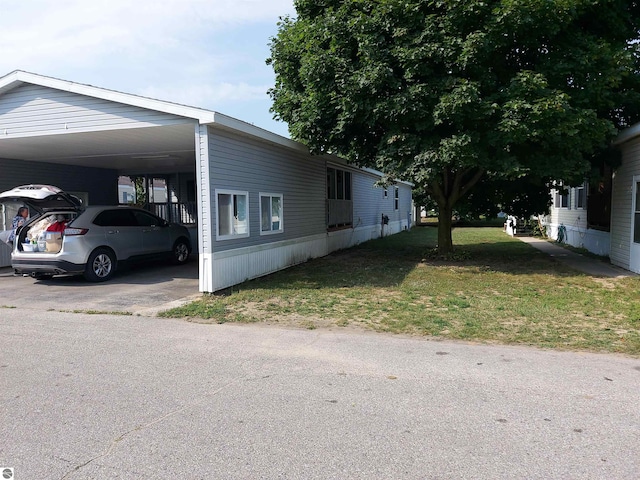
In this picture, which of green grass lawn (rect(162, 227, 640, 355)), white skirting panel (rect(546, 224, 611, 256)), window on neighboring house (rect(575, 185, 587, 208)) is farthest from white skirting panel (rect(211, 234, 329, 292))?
window on neighboring house (rect(575, 185, 587, 208))

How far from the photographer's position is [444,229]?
1432cm

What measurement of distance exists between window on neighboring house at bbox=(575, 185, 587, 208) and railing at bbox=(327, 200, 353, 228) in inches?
332

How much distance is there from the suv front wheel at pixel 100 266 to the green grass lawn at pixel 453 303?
3.27m

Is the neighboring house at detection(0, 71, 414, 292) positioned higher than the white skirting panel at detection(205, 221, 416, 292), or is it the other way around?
the neighboring house at detection(0, 71, 414, 292)

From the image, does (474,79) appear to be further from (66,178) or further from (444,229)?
(66,178)

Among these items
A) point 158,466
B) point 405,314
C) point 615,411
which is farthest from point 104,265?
point 615,411

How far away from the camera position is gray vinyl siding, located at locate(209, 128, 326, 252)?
8969 mm

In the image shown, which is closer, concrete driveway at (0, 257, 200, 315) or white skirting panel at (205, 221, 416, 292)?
concrete driveway at (0, 257, 200, 315)

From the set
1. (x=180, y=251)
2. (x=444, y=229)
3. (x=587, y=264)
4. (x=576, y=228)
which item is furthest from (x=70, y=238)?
(x=576, y=228)

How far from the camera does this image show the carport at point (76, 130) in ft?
28.4

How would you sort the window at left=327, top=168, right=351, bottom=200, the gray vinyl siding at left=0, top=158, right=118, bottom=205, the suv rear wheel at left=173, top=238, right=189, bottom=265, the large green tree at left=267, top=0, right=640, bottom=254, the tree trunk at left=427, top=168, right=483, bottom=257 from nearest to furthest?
1. the large green tree at left=267, top=0, right=640, bottom=254
2. the suv rear wheel at left=173, top=238, right=189, bottom=265
3. the gray vinyl siding at left=0, top=158, right=118, bottom=205
4. the tree trunk at left=427, top=168, right=483, bottom=257
5. the window at left=327, top=168, right=351, bottom=200

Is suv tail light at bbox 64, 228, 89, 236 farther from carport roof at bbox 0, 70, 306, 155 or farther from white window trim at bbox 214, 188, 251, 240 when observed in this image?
white window trim at bbox 214, 188, 251, 240

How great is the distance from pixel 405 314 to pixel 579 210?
44.5ft

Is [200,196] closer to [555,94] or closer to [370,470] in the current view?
[370,470]
